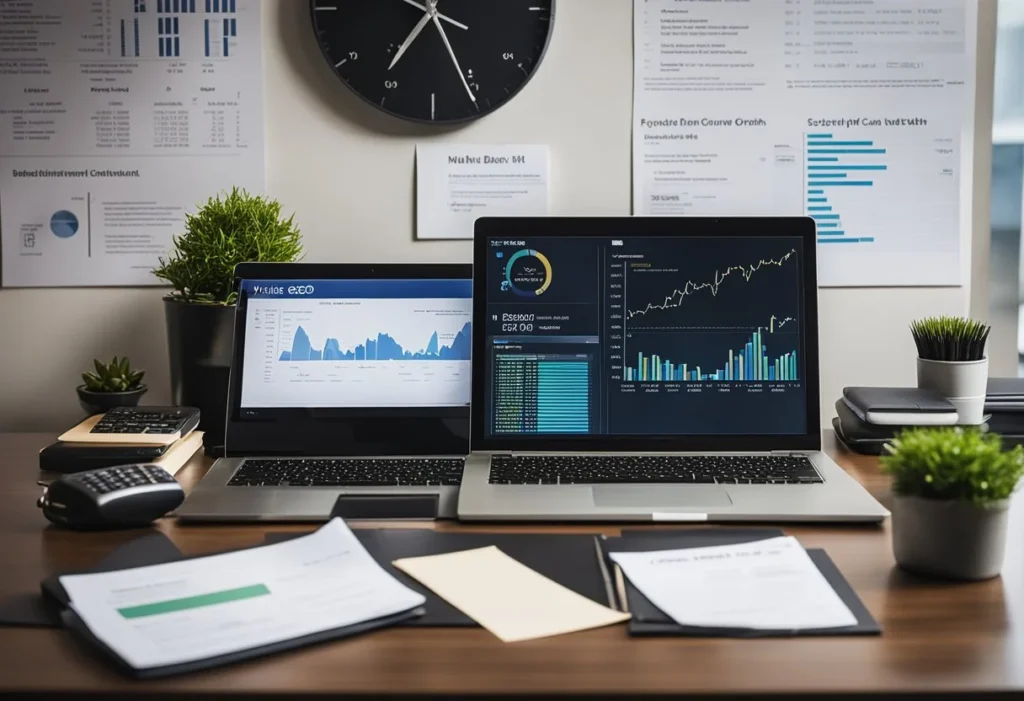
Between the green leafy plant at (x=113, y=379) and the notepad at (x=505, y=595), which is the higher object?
the green leafy plant at (x=113, y=379)

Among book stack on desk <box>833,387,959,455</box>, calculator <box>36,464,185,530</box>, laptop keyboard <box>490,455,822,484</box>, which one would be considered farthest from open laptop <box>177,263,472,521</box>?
book stack on desk <box>833,387,959,455</box>

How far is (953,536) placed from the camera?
1.05 metres

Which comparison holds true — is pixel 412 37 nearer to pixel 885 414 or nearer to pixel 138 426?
pixel 138 426

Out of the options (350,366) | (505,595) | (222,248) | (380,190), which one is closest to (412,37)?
(380,190)

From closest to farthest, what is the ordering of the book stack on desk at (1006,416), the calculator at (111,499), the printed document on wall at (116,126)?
the calculator at (111,499), the book stack on desk at (1006,416), the printed document on wall at (116,126)

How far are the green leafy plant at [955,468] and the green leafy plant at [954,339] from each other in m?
0.54

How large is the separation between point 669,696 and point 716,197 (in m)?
1.20

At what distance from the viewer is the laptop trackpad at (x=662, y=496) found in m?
1.28

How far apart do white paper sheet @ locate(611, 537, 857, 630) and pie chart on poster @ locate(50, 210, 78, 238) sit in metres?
1.23

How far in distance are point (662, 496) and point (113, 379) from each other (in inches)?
36.4

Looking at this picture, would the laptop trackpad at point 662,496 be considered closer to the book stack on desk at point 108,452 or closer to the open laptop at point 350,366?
the open laptop at point 350,366

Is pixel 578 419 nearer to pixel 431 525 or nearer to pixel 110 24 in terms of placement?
pixel 431 525

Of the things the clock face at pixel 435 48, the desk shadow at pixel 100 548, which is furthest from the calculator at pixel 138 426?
the clock face at pixel 435 48

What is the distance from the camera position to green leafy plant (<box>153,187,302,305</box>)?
1.62 meters
